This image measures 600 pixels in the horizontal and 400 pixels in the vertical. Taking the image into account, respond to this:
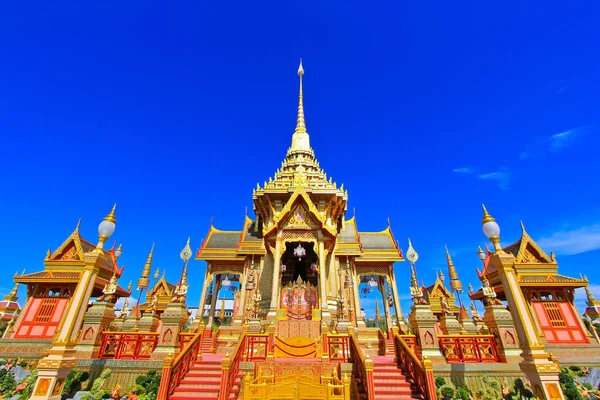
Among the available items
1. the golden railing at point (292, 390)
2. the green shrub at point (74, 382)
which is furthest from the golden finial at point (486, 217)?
the green shrub at point (74, 382)

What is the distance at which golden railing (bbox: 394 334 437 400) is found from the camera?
23.3ft

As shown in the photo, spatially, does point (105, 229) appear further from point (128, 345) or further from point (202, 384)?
point (202, 384)

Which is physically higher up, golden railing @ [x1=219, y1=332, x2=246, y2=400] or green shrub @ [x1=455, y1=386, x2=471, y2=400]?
golden railing @ [x1=219, y1=332, x2=246, y2=400]

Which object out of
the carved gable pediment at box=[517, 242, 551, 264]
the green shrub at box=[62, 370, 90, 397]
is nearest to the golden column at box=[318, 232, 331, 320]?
the green shrub at box=[62, 370, 90, 397]

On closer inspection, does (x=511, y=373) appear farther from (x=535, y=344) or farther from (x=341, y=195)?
(x=341, y=195)

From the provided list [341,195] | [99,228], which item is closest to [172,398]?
[99,228]

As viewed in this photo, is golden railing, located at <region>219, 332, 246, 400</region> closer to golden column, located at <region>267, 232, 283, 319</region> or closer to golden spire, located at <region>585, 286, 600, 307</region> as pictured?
golden column, located at <region>267, 232, 283, 319</region>

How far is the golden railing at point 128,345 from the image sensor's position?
8984 mm

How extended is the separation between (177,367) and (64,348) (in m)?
2.77

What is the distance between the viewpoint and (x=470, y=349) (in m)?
9.34

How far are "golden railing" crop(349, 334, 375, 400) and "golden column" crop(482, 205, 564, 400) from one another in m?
3.37

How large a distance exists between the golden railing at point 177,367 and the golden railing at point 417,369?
263 inches

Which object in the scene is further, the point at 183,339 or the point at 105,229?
the point at 183,339

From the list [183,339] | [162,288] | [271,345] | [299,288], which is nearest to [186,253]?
[162,288]
